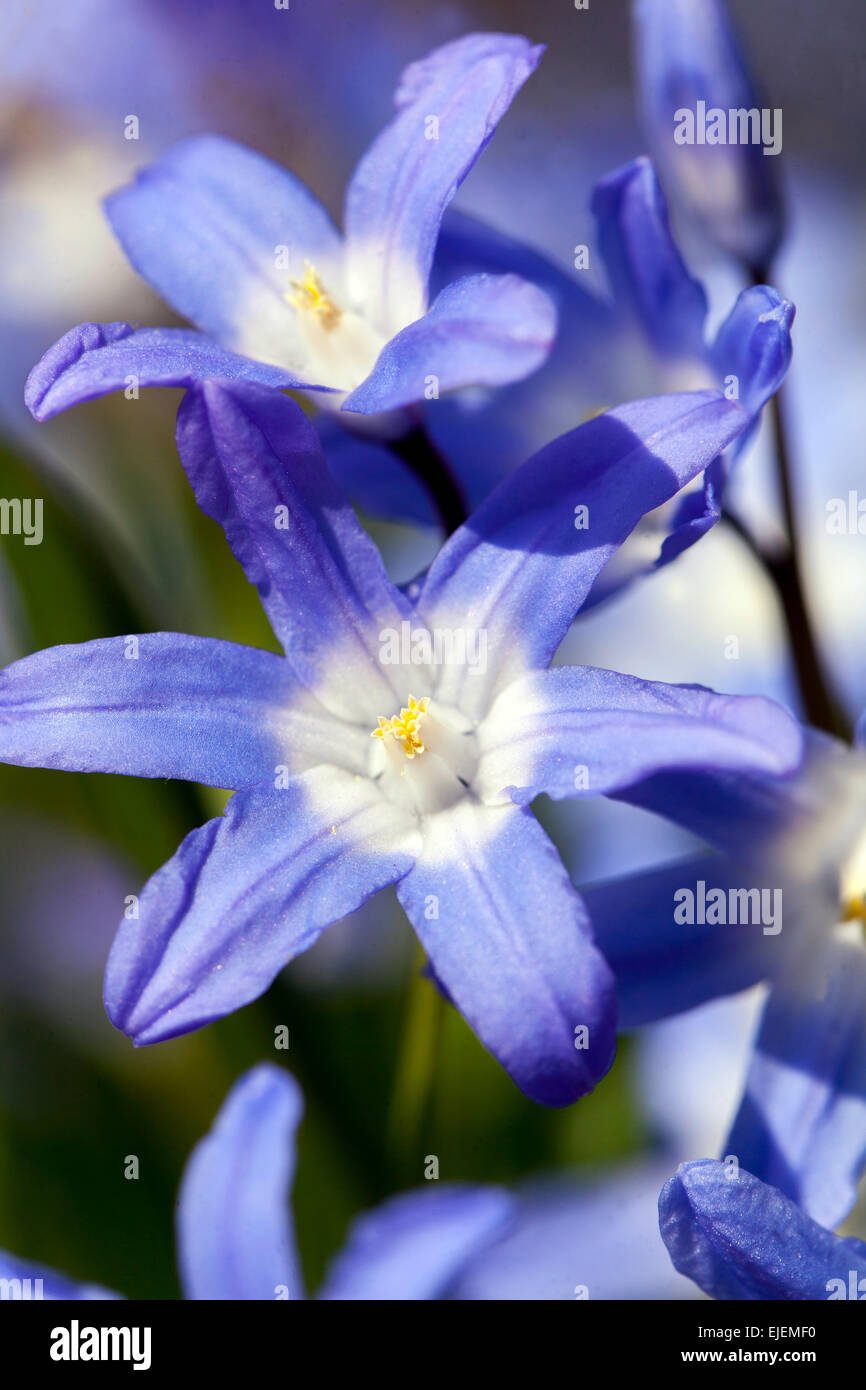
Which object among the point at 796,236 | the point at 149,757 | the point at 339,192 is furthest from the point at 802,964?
the point at 339,192

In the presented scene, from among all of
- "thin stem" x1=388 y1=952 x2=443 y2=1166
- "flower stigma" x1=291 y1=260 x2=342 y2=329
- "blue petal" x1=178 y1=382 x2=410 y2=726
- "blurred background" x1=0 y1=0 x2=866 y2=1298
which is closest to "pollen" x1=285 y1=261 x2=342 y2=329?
"flower stigma" x1=291 y1=260 x2=342 y2=329

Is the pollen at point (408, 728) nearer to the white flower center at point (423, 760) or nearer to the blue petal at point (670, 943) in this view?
the white flower center at point (423, 760)

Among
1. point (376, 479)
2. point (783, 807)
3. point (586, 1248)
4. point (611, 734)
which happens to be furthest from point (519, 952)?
point (586, 1248)

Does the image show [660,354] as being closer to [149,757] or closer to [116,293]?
[149,757]

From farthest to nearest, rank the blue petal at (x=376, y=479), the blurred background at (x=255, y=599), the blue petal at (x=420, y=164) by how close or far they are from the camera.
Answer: the blurred background at (x=255, y=599) → the blue petal at (x=376, y=479) → the blue petal at (x=420, y=164)

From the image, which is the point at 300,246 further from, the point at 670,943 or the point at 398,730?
the point at 670,943

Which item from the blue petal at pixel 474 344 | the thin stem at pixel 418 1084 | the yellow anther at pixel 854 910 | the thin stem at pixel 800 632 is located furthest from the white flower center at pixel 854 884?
the blue petal at pixel 474 344
